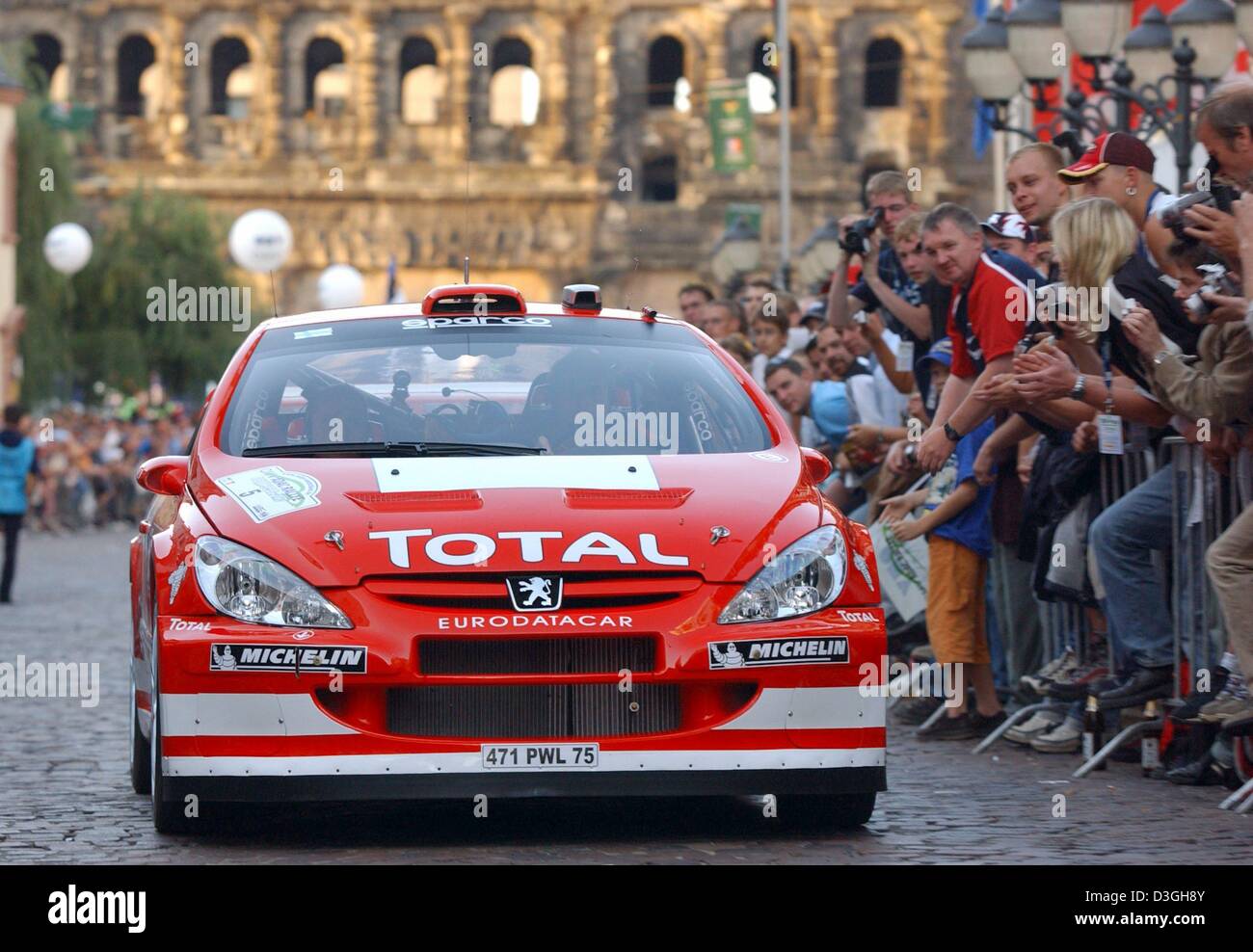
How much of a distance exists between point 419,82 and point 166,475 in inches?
3100

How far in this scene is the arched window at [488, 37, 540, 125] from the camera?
81.6 m

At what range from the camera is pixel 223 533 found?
749cm

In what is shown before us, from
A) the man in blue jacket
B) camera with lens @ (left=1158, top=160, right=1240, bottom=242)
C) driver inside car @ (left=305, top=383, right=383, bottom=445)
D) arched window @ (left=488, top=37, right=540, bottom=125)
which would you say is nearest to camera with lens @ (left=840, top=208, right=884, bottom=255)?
camera with lens @ (left=1158, top=160, right=1240, bottom=242)

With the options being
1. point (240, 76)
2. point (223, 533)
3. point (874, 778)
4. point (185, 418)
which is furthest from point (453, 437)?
point (240, 76)

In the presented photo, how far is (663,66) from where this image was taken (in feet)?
269

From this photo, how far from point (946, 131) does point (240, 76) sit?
2210cm

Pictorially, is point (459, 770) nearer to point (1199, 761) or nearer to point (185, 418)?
point (1199, 761)

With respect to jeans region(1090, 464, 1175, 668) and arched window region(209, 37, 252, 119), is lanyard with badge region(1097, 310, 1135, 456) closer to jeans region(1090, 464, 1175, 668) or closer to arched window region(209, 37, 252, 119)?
jeans region(1090, 464, 1175, 668)

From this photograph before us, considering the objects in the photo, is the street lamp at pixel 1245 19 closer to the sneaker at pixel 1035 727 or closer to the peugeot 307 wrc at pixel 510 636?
the sneaker at pixel 1035 727

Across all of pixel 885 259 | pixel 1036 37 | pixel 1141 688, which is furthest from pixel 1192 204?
pixel 1036 37

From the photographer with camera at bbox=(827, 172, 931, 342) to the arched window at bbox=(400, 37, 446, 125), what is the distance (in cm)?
6956

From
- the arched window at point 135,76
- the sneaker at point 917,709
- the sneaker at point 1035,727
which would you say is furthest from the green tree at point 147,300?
the sneaker at point 1035,727

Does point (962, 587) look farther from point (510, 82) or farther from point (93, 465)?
point (510, 82)

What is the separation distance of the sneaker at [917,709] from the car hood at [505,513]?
146 inches
